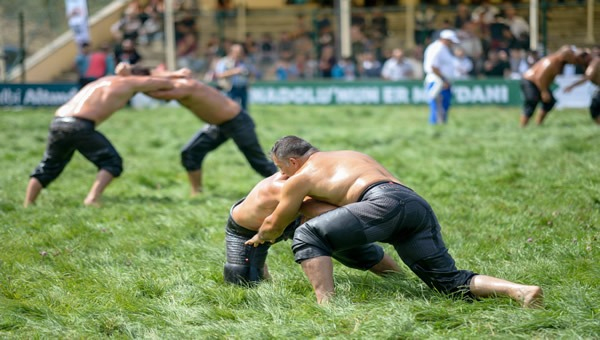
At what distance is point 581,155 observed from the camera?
9992mm

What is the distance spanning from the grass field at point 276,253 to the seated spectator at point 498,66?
783 cm

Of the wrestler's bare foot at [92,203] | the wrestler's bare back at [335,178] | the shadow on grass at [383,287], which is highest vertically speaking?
the wrestler's bare back at [335,178]

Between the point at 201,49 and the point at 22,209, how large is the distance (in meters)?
16.9

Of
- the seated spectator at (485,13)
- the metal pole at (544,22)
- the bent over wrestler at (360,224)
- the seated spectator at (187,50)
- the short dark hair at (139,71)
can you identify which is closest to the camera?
the bent over wrestler at (360,224)

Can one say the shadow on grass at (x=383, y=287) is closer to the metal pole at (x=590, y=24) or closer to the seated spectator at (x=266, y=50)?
the metal pole at (x=590, y=24)

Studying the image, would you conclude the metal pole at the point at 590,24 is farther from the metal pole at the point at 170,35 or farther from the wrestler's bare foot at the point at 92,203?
the wrestler's bare foot at the point at 92,203

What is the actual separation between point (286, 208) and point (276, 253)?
55.6 inches

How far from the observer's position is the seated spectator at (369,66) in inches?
834

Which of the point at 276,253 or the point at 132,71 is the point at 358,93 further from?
the point at 276,253

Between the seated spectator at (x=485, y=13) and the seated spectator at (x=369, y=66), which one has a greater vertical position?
the seated spectator at (x=485, y=13)

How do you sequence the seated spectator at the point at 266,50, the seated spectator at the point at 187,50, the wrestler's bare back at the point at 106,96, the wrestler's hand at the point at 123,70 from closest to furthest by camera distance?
the wrestler's bare back at the point at 106,96
the wrestler's hand at the point at 123,70
the seated spectator at the point at 266,50
the seated spectator at the point at 187,50

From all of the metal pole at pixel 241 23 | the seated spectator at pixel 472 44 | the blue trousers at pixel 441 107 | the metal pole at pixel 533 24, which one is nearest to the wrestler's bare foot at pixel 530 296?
the blue trousers at pixel 441 107

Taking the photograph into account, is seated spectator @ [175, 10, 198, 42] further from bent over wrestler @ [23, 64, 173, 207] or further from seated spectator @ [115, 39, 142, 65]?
bent over wrestler @ [23, 64, 173, 207]

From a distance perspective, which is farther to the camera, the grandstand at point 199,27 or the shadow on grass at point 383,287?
the grandstand at point 199,27
